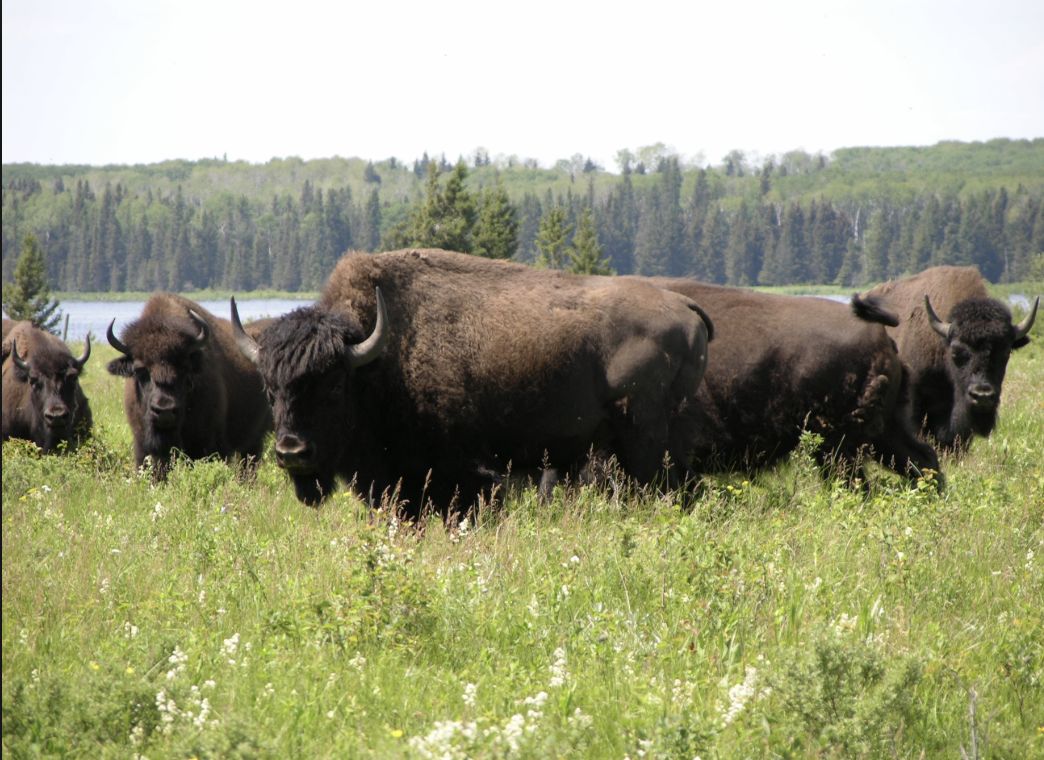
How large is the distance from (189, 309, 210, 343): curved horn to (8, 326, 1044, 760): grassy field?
342 centimetres

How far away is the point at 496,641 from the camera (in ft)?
16.4

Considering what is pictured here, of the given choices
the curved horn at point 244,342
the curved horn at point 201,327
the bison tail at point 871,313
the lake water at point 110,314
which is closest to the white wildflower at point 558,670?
the curved horn at point 244,342

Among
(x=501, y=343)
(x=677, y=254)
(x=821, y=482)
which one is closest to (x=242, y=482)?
(x=501, y=343)

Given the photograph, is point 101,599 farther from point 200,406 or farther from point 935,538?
point 200,406

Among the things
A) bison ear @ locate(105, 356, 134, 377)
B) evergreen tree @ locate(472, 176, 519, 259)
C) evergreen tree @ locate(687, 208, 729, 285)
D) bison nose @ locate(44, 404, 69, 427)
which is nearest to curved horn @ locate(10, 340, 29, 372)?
bison nose @ locate(44, 404, 69, 427)

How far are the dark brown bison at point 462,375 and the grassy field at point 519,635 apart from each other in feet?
1.69

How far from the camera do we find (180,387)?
10562mm

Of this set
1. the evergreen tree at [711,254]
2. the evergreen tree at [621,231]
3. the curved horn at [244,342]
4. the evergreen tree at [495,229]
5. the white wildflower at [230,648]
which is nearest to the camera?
the white wildflower at [230,648]

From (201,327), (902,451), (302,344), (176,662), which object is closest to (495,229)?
(201,327)

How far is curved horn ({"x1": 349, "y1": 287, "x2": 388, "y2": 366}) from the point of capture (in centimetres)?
746

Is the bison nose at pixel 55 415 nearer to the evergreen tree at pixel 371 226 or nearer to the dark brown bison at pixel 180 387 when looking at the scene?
the dark brown bison at pixel 180 387

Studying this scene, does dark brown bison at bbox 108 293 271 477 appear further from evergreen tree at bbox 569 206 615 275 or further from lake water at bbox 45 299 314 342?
evergreen tree at bbox 569 206 615 275

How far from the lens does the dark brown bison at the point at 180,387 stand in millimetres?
10438

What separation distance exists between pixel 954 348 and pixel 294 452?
24.6ft
